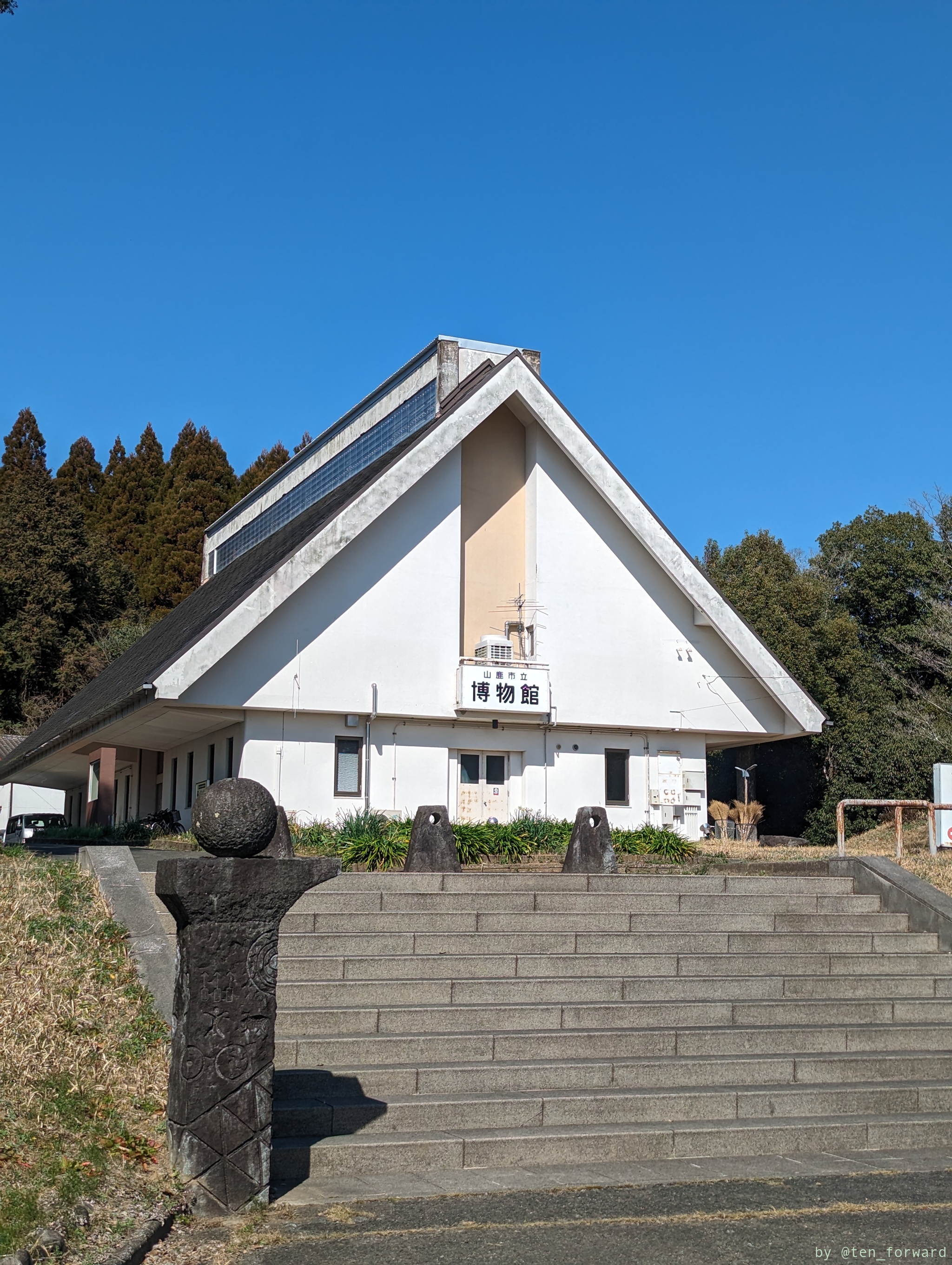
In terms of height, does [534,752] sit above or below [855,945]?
above

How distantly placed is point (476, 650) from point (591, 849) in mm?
8366

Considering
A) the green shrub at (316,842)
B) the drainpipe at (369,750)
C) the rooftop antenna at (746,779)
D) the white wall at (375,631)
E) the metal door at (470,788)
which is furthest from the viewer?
the rooftop antenna at (746,779)

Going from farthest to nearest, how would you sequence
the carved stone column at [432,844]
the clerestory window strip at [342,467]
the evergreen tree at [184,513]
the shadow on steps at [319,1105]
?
1. the evergreen tree at [184,513]
2. the clerestory window strip at [342,467]
3. the carved stone column at [432,844]
4. the shadow on steps at [319,1105]

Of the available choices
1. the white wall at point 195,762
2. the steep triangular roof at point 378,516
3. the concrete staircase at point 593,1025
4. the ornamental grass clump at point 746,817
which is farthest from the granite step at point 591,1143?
the ornamental grass clump at point 746,817

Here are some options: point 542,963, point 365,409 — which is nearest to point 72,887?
point 542,963

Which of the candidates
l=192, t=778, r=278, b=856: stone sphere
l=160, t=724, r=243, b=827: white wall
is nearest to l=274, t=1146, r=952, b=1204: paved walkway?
l=192, t=778, r=278, b=856: stone sphere

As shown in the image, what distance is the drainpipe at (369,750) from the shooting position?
20.0 meters

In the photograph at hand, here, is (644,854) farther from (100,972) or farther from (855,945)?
(100,972)

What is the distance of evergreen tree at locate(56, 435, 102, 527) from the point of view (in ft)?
214

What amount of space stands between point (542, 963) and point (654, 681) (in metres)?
13.0

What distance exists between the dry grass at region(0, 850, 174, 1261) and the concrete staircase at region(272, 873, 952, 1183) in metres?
0.82

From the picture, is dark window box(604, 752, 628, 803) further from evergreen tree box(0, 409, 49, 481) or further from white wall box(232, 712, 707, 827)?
evergreen tree box(0, 409, 49, 481)

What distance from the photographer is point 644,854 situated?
15891 millimetres

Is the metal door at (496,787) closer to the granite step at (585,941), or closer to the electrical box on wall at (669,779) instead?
the electrical box on wall at (669,779)
